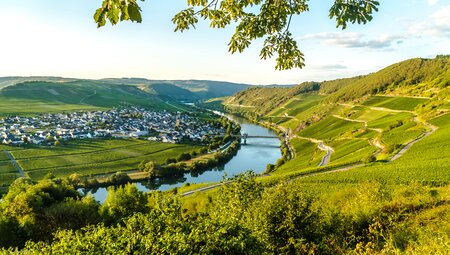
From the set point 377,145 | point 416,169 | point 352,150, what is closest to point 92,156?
point 352,150

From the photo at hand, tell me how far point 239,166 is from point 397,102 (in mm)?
74862

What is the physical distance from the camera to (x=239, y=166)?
11350 centimetres

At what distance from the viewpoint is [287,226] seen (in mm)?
18188

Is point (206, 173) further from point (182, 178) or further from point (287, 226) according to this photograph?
point (287, 226)

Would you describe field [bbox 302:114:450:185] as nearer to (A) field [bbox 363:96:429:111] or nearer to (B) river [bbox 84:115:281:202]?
(B) river [bbox 84:115:281:202]

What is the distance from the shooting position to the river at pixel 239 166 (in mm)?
92438

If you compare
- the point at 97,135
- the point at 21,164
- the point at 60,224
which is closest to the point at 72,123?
the point at 97,135

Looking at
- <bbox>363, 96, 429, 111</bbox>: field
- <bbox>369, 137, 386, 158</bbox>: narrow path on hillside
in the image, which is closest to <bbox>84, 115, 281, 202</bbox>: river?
<bbox>369, 137, 386, 158</bbox>: narrow path on hillside

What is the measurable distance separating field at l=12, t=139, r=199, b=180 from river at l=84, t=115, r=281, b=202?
1603 centimetres

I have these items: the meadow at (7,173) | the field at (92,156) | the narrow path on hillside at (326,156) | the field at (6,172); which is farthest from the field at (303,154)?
the field at (6,172)

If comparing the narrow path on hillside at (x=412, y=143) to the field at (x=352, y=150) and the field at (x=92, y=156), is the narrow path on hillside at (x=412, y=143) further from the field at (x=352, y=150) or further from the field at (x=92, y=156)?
the field at (x=92, y=156)

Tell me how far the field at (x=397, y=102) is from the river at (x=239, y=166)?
49.3 metres

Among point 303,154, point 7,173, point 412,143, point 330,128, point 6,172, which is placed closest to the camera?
point 412,143

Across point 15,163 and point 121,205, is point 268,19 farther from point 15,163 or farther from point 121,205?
point 15,163
